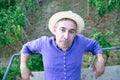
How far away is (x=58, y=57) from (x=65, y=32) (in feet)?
0.87

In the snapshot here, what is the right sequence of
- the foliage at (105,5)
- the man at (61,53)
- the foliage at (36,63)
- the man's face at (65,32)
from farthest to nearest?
the foliage at (105,5), the foliage at (36,63), the man at (61,53), the man's face at (65,32)

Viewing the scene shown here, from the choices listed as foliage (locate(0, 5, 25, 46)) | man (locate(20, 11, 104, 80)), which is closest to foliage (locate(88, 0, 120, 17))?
foliage (locate(0, 5, 25, 46))

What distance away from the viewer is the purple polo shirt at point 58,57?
254 cm

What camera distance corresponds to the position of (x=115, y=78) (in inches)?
132

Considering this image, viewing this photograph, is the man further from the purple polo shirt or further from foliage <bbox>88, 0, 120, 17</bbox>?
foliage <bbox>88, 0, 120, 17</bbox>

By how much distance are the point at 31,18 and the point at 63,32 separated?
16.5 feet

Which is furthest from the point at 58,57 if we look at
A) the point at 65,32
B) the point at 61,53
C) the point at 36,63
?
the point at 36,63

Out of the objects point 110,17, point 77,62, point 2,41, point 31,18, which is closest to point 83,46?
point 77,62

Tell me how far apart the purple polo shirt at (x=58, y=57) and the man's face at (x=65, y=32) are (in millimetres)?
108

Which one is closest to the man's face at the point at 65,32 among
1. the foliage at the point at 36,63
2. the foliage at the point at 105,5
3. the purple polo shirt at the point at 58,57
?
the purple polo shirt at the point at 58,57

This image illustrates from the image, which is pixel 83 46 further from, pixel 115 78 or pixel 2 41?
pixel 2 41

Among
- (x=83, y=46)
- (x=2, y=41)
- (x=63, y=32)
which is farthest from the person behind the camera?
(x=2, y=41)

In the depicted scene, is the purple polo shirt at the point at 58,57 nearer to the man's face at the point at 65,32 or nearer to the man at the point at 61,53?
the man at the point at 61,53

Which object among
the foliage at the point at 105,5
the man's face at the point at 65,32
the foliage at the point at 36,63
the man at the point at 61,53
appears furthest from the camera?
the foliage at the point at 105,5
